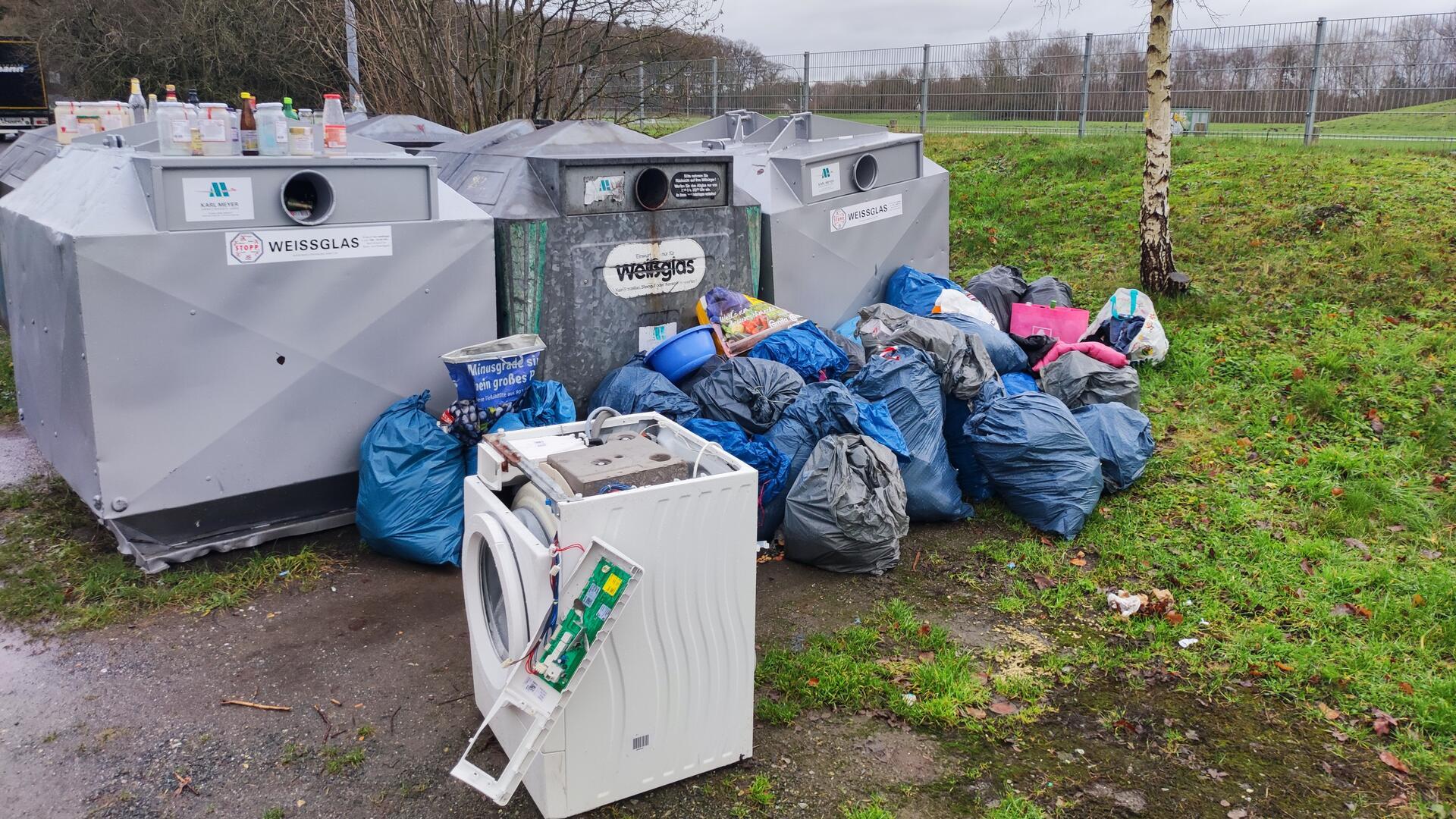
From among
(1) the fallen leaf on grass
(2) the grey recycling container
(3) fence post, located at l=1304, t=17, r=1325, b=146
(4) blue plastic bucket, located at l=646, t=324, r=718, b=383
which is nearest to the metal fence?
(3) fence post, located at l=1304, t=17, r=1325, b=146

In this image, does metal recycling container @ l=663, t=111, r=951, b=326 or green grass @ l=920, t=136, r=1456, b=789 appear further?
metal recycling container @ l=663, t=111, r=951, b=326

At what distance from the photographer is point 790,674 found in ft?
10.00

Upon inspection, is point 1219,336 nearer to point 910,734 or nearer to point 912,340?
point 912,340

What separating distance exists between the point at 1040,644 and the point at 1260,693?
66 cm

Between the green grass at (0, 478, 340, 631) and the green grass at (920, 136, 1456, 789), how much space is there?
269 cm

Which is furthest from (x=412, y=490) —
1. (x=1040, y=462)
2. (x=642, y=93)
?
(x=642, y=93)

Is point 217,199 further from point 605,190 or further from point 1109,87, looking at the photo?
point 1109,87

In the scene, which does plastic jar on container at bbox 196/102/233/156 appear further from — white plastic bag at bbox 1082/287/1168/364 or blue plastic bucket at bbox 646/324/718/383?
white plastic bag at bbox 1082/287/1168/364

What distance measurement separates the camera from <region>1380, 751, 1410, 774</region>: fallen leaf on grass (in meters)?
2.66

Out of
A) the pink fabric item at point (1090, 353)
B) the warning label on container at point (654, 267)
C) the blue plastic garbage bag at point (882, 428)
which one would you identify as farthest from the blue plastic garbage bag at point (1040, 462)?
the warning label on container at point (654, 267)

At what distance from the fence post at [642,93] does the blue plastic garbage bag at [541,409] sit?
18.9ft

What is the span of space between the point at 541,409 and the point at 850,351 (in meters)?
1.65

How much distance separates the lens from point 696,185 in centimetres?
463

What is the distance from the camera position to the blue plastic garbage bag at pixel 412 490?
12.2ft
